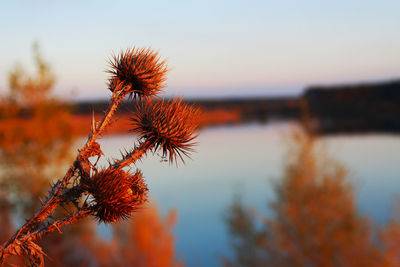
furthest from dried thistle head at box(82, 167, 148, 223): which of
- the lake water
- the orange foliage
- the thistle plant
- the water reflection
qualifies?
the lake water

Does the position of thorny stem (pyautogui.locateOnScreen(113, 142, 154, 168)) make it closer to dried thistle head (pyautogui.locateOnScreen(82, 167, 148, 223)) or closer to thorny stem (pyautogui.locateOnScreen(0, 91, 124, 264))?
dried thistle head (pyautogui.locateOnScreen(82, 167, 148, 223))

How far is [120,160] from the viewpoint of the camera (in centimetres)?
215

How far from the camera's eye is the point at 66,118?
23078 millimetres

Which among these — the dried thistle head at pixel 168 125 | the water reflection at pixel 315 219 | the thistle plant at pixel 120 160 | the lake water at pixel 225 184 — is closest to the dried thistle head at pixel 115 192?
the thistle plant at pixel 120 160

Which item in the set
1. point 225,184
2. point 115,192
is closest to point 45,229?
point 115,192

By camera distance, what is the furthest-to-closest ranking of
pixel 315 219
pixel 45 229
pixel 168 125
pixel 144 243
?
pixel 315 219 → pixel 144 243 → pixel 168 125 → pixel 45 229

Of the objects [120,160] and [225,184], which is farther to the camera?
[225,184]

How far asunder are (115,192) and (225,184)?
45.2m

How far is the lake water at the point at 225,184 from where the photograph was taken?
3784 cm

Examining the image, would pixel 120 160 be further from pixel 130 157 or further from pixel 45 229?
pixel 45 229

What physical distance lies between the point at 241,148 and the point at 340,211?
44.6 m

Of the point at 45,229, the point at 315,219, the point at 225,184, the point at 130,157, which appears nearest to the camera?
the point at 45,229

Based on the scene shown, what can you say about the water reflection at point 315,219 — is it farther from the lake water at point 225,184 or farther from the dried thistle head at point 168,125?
the dried thistle head at point 168,125

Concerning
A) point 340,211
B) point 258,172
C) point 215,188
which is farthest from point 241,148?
point 340,211
